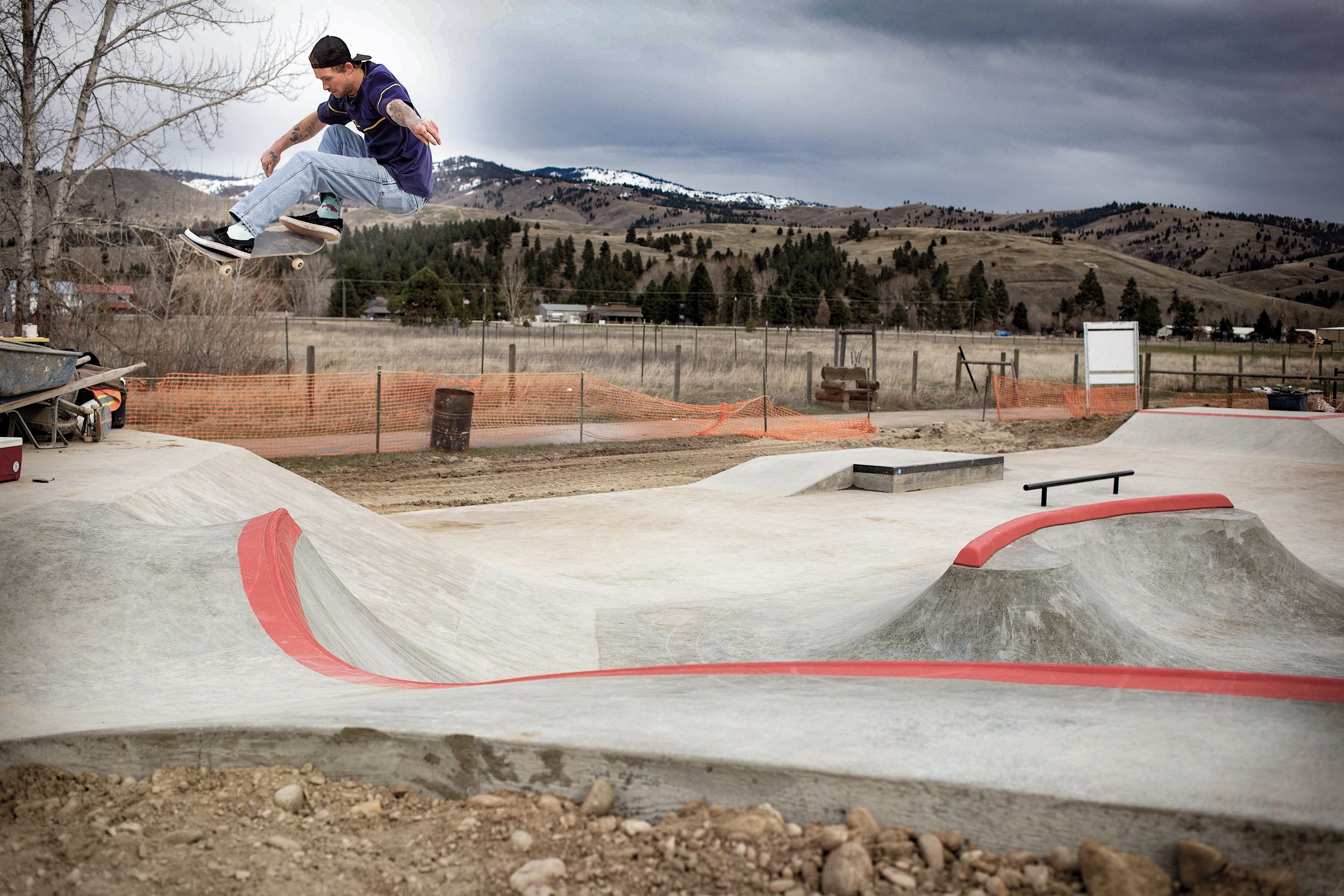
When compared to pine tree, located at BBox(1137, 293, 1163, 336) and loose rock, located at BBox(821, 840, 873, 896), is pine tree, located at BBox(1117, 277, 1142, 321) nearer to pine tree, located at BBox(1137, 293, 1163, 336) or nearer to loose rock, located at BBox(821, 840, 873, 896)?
pine tree, located at BBox(1137, 293, 1163, 336)

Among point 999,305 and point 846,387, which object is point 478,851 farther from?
point 999,305

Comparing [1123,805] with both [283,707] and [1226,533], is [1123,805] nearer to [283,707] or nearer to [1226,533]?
[283,707]

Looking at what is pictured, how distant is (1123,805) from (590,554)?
699cm

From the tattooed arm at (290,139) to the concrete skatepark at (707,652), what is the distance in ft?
6.74

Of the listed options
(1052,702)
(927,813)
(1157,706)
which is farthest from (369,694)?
(1157,706)

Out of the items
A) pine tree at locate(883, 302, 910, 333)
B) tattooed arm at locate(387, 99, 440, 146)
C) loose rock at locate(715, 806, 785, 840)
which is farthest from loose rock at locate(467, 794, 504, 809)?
pine tree at locate(883, 302, 910, 333)

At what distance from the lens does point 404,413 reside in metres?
18.8

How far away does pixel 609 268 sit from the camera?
105 metres

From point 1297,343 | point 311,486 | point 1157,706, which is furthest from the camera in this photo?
point 1297,343

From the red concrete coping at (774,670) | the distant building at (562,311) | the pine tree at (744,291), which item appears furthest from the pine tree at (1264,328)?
the red concrete coping at (774,670)

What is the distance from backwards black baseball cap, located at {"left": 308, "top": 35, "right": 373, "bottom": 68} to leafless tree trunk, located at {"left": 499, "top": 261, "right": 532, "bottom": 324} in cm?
3825

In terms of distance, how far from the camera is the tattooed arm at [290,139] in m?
4.53

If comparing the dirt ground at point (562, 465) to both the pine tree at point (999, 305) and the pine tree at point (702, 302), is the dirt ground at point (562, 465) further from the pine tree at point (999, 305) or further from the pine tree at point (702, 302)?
the pine tree at point (999, 305)

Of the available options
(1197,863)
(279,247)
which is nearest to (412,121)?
(279,247)
